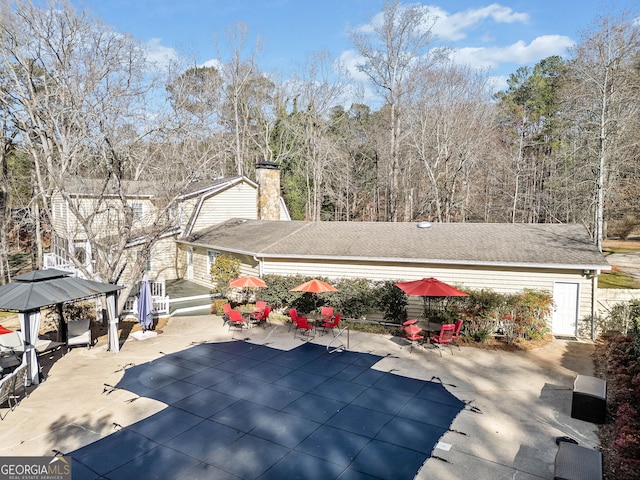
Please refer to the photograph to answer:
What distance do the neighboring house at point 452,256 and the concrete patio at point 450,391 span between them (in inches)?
76.4

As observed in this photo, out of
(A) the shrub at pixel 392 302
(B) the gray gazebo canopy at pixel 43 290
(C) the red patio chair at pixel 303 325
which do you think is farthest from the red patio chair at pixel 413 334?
(B) the gray gazebo canopy at pixel 43 290

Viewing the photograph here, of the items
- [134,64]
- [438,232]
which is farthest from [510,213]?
[134,64]

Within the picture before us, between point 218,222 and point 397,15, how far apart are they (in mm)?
20824

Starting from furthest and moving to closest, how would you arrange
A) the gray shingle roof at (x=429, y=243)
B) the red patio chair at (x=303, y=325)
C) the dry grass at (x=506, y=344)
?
the gray shingle roof at (x=429, y=243), the red patio chair at (x=303, y=325), the dry grass at (x=506, y=344)

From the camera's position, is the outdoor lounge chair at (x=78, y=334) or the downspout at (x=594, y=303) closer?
the outdoor lounge chair at (x=78, y=334)

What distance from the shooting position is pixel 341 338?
13.6 metres

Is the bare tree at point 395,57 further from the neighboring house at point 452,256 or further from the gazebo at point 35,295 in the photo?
the gazebo at point 35,295

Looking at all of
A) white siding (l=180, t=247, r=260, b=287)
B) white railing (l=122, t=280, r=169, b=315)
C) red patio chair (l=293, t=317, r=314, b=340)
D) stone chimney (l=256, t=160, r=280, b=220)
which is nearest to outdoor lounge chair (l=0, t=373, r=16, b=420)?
white railing (l=122, t=280, r=169, b=315)

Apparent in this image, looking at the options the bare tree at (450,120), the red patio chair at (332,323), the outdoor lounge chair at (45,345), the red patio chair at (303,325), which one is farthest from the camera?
the bare tree at (450,120)

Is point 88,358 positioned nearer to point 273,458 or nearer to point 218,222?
point 273,458

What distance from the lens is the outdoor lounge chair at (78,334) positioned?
12.2m

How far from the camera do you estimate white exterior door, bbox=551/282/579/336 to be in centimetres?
1390

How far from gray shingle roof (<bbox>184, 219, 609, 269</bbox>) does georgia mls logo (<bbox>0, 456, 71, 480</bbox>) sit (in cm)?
1061

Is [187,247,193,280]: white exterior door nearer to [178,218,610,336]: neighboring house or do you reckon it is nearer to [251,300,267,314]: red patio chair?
[178,218,610,336]: neighboring house
